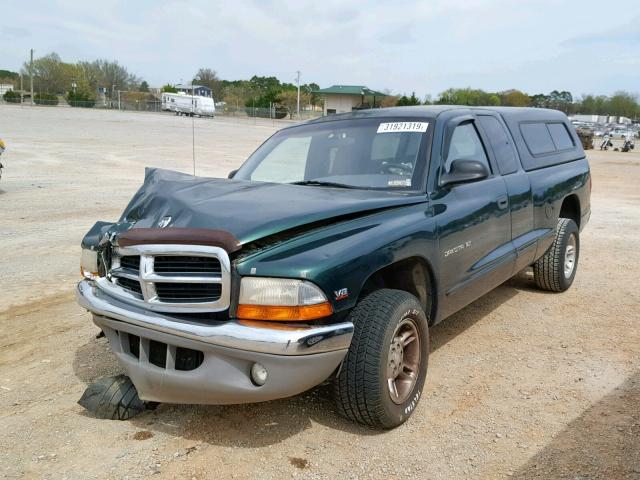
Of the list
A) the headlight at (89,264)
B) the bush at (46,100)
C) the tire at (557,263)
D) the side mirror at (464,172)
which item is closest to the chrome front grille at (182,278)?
the headlight at (89,264)

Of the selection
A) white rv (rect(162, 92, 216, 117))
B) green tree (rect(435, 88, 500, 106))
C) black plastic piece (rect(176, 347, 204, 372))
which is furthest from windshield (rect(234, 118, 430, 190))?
white rv (rect(162, 92, 216, 117))

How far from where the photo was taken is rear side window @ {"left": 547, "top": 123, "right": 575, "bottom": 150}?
614 centimetres

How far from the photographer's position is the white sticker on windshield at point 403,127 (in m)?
4.22

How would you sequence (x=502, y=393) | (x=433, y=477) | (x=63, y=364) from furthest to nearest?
(x=63, y=364) < (x=502, y=393) < (x=433, y=477)

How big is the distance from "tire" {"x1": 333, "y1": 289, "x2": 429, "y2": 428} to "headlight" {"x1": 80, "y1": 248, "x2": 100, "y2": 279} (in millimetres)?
1627

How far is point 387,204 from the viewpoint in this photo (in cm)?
347

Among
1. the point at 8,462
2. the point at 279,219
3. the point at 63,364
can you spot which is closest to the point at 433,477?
the point at 279,219

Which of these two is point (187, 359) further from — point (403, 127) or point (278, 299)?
point (403, 127)

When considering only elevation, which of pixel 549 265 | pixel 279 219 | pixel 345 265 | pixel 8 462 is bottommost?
pixel 8 462

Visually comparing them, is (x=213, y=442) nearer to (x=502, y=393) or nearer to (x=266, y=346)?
(x=266, y=346)

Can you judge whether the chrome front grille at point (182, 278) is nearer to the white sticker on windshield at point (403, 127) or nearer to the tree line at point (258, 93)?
the white sticker on windshield at point (403, 127)

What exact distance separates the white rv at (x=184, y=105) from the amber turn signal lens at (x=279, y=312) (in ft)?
185

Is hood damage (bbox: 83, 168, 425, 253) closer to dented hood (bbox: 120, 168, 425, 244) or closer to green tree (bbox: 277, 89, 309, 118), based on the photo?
dented hood (bbox: 120, 168, 425, 244)

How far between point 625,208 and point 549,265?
8402 mm
